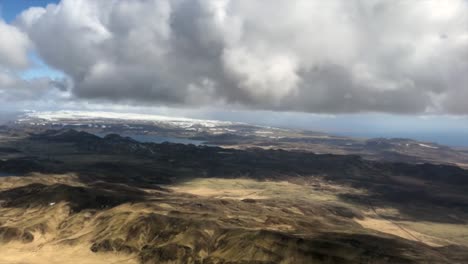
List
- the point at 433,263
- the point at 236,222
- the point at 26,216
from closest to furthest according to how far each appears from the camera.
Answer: the point at 433,263 → the point at 236,222 → the point at 26,216

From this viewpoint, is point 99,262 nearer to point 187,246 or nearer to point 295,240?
point 187,246

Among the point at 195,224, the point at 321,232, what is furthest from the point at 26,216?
the point at 321,232

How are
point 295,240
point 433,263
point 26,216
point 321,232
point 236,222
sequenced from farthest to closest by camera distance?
point 26,216
point 236,222
point 321,232
point 295,240
point 433,263

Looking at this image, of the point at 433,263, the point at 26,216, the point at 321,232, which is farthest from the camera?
the point at 26,216

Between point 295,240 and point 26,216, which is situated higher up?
point 295,240

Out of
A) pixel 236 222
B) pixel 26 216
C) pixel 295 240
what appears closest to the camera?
pixel 295 240

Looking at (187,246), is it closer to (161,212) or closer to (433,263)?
(161,212)

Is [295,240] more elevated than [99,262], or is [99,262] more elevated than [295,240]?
[295,240]

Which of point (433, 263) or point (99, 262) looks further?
point (99, 262)

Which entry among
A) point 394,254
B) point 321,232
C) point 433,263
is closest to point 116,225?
point 321,232
